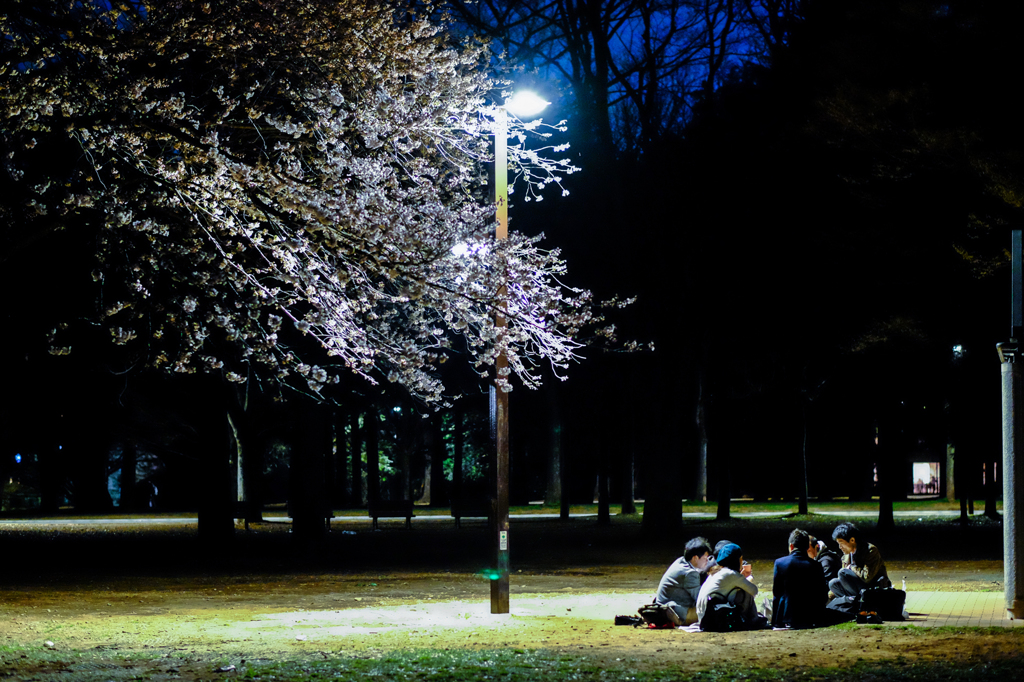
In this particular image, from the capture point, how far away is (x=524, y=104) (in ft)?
43.1

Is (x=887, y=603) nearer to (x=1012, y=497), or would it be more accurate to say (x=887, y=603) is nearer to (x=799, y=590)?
(x=799, y=590)

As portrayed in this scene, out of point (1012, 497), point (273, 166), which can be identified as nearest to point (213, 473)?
point (273, 166)

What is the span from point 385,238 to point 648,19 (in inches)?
838

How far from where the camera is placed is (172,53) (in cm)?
1021

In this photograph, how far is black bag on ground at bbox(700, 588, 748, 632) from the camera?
1201cm

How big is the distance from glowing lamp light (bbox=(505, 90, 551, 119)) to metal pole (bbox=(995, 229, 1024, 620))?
18.0 ft

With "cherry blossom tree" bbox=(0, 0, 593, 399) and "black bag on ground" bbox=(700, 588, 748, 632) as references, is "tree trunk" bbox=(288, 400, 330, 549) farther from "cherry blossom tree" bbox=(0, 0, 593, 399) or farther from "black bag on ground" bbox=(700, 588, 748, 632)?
"black bag on ground" bbox=(700, 588, 748, 632)

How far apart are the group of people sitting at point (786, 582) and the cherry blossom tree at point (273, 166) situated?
9.93 ft

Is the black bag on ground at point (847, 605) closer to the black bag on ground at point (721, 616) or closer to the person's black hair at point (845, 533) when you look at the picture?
the person's black hair at point (845, 533)

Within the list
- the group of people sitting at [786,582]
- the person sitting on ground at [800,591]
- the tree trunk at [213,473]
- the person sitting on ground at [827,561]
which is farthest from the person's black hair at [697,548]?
the tree trunk at [213,473]

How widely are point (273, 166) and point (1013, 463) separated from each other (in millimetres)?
8297

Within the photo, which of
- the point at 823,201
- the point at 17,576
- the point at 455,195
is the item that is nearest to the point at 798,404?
the point at 823,201

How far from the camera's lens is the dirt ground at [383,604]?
1066 centimetres

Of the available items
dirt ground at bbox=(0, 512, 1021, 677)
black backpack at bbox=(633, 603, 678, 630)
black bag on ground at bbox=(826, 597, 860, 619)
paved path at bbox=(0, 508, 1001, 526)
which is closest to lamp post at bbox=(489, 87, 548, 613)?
dirt ground at bbox=(0, 512, 1021, 677)
